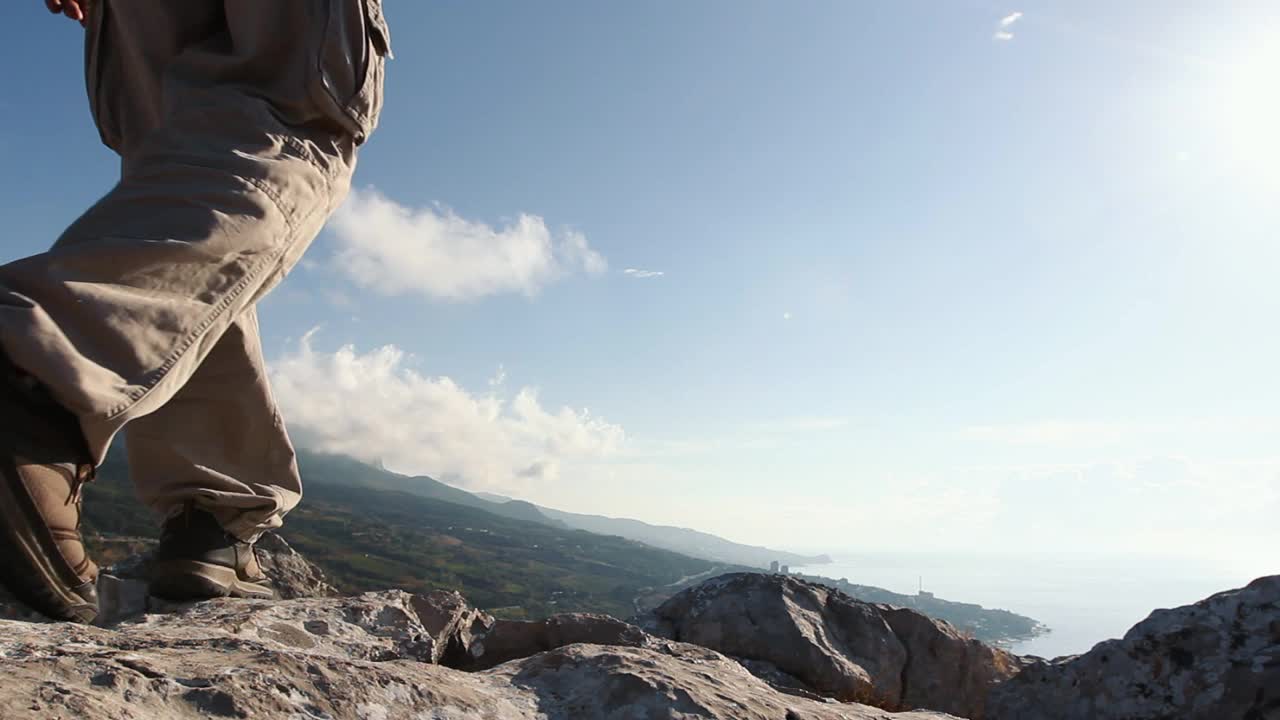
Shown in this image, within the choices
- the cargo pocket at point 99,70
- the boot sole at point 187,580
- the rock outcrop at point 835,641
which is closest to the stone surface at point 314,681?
the boot sole at point 187,580

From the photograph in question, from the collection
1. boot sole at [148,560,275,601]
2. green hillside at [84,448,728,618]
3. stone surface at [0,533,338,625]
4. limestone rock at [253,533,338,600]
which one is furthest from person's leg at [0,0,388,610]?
green hillside at [84,448,728,618]

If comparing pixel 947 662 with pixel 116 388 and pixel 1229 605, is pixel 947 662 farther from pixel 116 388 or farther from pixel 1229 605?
pixel 116 388

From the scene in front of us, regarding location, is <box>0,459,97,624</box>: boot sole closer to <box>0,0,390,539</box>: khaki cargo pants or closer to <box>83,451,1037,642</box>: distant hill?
<box>0,0,390,539</box>: khaki cargo pants

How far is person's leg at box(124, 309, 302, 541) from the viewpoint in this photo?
3482 mm

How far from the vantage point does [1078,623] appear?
12088 cm

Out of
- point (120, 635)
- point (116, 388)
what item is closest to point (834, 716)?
point (120, 635)

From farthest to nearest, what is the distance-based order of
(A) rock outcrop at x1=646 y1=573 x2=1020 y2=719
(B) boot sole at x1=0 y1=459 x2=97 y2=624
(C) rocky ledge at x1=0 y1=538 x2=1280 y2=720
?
(A) rock outcrop at x1=646 y1=573 x2=1020 y2=719, (B) boot sole at x1=0 y1=459 x2=97 y2=624, (C) rocky ledge at x1=0 y1=538 x2=1280 y2=720

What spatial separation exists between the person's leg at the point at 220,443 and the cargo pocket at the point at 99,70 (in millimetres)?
1183

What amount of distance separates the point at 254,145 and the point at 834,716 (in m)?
2.82

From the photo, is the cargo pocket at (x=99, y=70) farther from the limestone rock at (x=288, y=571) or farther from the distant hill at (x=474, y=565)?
the distant hill at (x=474, y=565)

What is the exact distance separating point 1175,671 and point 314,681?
3548mm

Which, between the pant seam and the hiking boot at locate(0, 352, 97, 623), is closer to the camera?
the hiking boot at locate(0, 352, 97, 623)

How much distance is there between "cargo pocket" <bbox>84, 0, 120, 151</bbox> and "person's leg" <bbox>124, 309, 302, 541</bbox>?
118cm

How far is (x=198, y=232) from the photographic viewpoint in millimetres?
2293
